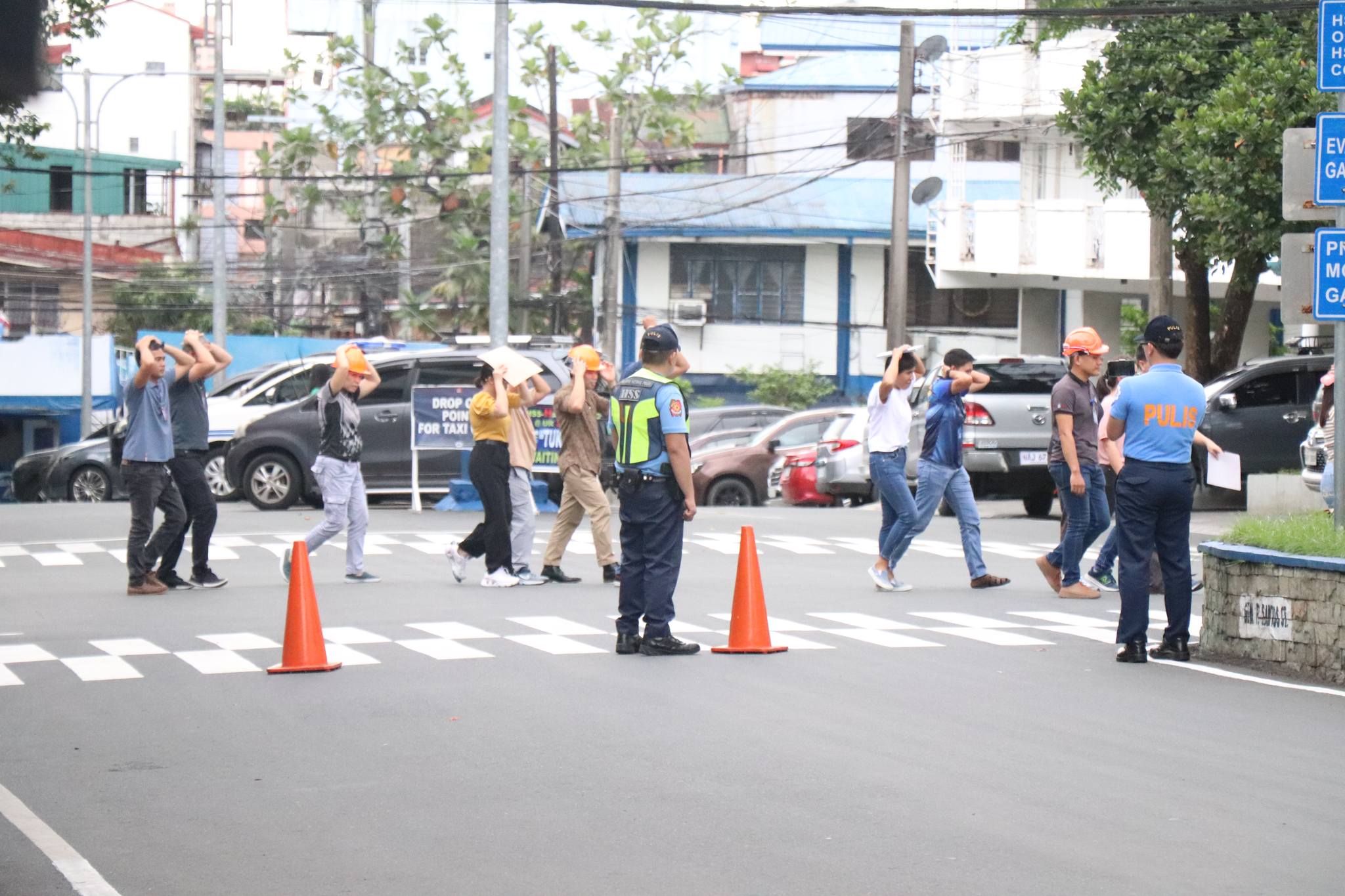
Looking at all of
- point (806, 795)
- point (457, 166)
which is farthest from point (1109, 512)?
point (457, 166)

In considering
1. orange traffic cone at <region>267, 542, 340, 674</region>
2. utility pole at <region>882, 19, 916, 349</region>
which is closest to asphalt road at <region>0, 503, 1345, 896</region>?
orange traffic cone at <region>267, 542, 340, 674</region>

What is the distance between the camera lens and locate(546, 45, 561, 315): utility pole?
4328 cm

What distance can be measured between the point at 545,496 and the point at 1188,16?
395 inches

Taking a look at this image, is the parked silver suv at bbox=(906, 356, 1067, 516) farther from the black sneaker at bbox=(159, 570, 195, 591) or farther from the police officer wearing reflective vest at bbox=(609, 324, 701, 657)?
the police officer wearing reflective vest at bbox=(609, 324, 701, 657)

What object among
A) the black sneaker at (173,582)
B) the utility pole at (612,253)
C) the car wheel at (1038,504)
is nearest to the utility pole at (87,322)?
the utility pole at (612,253)

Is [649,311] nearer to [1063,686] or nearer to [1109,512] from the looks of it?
[1109,512]

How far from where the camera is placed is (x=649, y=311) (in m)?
45.0

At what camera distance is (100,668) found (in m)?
9.84

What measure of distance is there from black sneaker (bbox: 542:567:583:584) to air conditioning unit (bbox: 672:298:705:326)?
30.3 meters

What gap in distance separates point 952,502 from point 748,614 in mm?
3998

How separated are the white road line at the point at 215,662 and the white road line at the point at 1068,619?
5.23 m

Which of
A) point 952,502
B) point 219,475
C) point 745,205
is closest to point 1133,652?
point 952,502

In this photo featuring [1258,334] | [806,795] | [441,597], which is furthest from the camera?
[1258,334]

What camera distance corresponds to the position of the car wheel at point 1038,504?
859 inches
